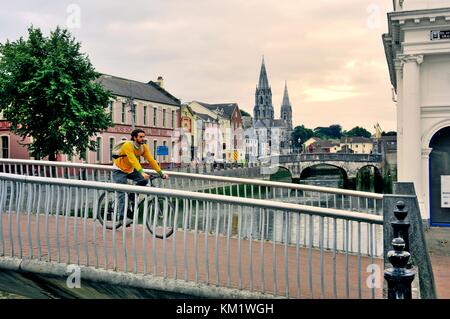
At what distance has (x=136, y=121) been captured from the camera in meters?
50.1

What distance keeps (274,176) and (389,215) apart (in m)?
77.7

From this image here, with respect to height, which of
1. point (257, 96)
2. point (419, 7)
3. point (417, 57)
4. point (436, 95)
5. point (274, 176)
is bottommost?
point (274, 176)

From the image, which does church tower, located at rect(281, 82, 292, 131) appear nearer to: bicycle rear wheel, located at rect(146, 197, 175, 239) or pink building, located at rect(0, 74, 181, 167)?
pink building, located at rect(0, 74, 181, 167)

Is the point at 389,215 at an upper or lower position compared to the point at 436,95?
lower

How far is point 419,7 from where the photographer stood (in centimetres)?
1620

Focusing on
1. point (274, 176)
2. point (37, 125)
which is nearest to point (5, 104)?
point (37, 125)

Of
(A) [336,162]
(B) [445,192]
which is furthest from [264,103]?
(B) [445,192]

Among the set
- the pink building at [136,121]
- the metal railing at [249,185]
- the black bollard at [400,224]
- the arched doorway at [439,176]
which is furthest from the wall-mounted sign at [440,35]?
the pink building at [136,121]

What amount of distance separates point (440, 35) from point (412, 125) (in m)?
2.93

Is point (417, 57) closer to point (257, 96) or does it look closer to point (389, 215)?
point (389, 215)

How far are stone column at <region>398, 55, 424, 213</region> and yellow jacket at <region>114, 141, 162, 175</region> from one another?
1072 centimetres

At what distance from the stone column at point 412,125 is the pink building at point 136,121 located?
25422 millimetres

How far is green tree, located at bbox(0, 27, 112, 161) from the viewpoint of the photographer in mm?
30016

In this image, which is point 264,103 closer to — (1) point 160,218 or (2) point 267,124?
(2) point 267,124
